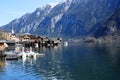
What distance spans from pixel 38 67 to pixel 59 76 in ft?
66.4

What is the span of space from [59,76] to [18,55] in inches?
1886

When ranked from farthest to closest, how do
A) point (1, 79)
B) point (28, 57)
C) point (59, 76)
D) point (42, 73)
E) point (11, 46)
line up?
1. point (11, 46)
2. point (28, 57)
3. point (42, 73)
4. point (59, 76)
5. point (1, 79)

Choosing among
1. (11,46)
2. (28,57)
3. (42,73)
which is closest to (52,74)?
(42,73)

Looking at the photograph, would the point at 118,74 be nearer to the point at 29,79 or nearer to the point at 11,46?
the point at 29,79

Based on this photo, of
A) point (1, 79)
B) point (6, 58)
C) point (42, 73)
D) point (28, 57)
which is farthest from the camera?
point (28, 57)

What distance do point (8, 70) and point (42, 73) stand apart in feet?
32.4

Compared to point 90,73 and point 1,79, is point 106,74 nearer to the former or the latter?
point 90,73

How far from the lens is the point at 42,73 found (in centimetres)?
8700

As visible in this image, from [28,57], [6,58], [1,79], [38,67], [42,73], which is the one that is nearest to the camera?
[1,79]

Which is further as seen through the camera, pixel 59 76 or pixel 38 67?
pixel 38 67

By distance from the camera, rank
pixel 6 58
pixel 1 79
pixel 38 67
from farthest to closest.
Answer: pixel 6 58
pixel 38 67
pixel 1 79

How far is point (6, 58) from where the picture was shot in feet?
392

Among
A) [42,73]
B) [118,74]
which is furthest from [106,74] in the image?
[42,73]

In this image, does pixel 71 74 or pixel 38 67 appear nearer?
pixel 71 74
